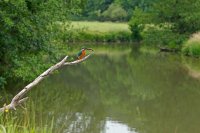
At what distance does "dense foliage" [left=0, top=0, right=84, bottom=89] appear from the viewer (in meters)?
12.0

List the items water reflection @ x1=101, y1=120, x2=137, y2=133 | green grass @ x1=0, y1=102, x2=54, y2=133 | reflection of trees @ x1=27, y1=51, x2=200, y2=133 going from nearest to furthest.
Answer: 1. green grass @ x1=0, y1=102, x2=54, y2=133
2. water reflection @ x1=101, y1=120, x2=137, y2=133
3. reflection of trees @ x1=27, y1=51, x2=200, y2=133

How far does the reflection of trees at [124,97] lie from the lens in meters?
11.1

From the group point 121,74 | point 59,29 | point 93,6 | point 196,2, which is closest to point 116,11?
point 93,6

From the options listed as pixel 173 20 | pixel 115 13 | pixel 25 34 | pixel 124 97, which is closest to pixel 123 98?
pixel 124 97

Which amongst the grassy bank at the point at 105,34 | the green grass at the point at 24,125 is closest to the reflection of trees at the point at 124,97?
the green grass at the point at 24,125

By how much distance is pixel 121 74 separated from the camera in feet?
67.4

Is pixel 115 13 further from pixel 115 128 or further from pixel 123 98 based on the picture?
pixel 115 128

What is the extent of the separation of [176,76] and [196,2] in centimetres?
1427

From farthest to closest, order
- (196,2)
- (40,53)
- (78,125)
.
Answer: (196,2) < (40,53) < (78,125)

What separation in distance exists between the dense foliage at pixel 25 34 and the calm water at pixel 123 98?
95 cm

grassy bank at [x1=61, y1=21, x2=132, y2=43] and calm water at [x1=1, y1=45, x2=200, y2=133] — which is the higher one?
calm water at [x1=1, y1=45, x2=200, y2=133]

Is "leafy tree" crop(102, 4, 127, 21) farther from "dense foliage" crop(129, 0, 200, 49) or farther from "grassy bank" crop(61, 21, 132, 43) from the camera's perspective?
"dense foliage" crop(129, 0, 200, 49)

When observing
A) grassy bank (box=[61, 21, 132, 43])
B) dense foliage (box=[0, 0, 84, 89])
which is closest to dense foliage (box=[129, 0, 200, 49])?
grassy bank (box=[61, 21, 132, 43])

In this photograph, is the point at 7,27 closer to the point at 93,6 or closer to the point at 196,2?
the point at 196,2
